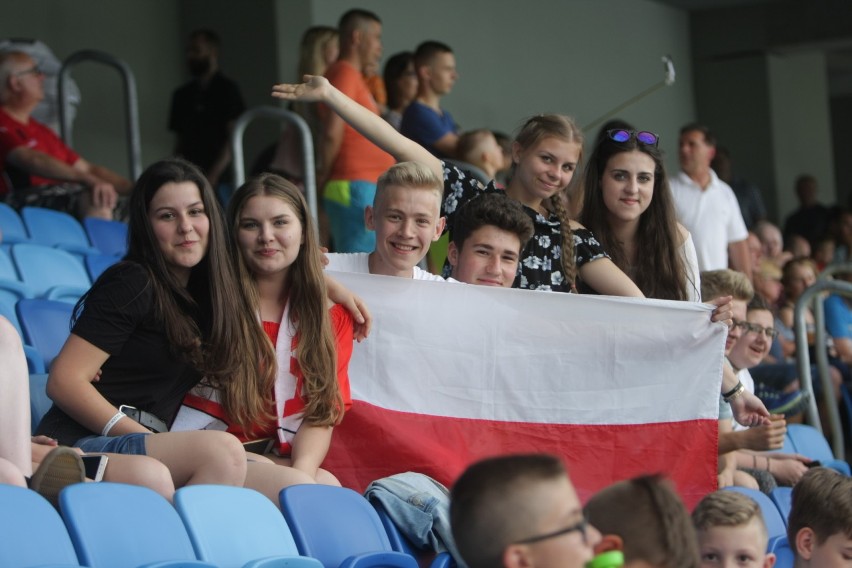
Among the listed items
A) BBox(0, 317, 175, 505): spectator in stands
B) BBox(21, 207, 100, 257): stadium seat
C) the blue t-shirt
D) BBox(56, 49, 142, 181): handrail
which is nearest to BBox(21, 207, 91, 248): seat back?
BBox(21, 207, 100, 257): stadium seat

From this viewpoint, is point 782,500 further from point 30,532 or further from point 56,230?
point 56,230

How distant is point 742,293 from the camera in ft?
16.6

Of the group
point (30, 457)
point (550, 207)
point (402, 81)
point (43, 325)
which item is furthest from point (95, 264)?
point (30, 457)

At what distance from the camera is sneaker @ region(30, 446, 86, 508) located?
2691mm

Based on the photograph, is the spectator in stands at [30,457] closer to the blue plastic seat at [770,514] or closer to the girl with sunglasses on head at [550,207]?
the girl with sunglasses on head at [550,207]

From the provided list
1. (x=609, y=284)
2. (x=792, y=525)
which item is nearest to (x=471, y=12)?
(x=609, y=284)

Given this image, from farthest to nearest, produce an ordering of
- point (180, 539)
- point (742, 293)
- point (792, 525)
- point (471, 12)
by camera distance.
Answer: point (471, 12), point (742, 293), point (792, 525), point (180, 539)

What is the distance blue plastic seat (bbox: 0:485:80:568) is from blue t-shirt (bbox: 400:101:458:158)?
4.27 metres

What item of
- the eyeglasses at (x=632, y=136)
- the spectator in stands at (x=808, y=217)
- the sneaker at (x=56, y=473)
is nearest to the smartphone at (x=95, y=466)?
the sneaker at (x=56, y=473)

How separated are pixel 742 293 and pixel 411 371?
1.63m

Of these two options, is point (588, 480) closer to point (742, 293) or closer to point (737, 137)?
point (742, 293)

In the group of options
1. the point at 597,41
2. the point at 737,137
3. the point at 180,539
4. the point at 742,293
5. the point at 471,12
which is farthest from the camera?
the point at 737,137

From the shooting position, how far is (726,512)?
3.18 meters

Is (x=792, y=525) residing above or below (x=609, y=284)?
below
